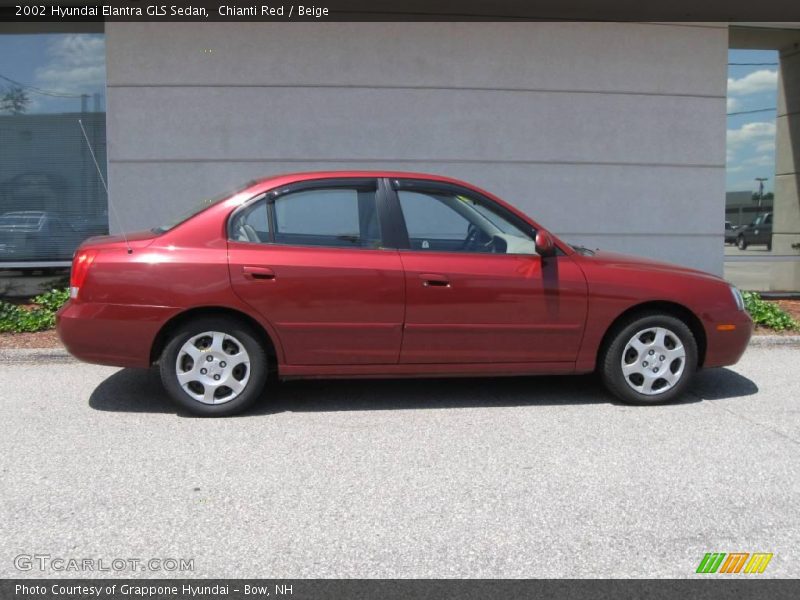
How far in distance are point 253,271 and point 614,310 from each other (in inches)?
99.6

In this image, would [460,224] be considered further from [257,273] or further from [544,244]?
[257,273]

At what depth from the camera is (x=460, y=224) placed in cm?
541

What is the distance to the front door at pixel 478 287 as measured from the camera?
517 cm

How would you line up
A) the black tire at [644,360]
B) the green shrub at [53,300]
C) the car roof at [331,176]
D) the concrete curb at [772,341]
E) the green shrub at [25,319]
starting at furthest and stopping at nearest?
the green shrub at [53,300] < the concrete curb at [772,341] < the green shrub at [25,319] < the black tire at [644,360] < the car roof at [331,176]

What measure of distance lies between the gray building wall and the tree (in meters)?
1.42

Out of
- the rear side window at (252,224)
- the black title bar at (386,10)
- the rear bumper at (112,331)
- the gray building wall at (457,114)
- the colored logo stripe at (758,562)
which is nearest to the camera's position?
the colored logo stripe at (758,562)

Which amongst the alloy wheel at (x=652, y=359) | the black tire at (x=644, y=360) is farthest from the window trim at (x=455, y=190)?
the alloy wheel at (x=652, y=359)

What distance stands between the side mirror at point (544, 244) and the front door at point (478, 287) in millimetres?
64

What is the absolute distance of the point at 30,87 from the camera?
31.9 ft

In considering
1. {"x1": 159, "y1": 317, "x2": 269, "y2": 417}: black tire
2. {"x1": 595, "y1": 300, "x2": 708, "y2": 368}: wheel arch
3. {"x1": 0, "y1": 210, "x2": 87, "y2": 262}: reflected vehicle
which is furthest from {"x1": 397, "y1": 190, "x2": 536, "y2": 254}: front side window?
{"x1": 0, "y1": 210, "x2": 87, "y2": 262}: reflected vehicle

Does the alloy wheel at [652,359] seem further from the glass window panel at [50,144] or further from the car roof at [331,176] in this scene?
the glass window panel at [50,144]

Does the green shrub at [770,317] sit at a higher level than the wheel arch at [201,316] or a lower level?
lower

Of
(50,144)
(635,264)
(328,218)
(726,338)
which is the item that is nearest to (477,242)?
(328,218)

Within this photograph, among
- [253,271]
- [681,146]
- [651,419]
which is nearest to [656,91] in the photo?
[681,146]
